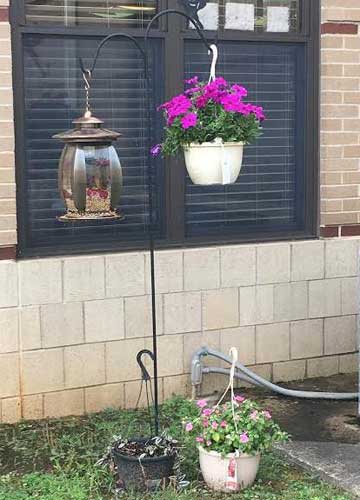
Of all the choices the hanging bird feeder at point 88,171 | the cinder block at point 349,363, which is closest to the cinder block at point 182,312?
the cinder block at point 349,363

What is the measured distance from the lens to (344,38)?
6195mm

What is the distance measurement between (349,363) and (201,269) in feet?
4.78

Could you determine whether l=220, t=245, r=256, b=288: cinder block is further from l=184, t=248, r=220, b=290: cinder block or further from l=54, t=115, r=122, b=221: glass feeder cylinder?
l=54, t=115, r=122, b=221: glass feeder cylinder

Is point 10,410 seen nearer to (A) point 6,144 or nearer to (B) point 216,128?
(A) point 6,144

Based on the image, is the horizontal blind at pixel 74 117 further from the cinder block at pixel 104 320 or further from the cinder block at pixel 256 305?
the cinder block at pixel 256 305

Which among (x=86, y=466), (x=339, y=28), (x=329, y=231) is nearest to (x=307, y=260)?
(x=329, y=231)

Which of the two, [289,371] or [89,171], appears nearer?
[89,171]

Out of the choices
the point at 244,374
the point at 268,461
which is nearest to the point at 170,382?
the point at 244,374

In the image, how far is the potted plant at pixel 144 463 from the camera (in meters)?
4.27

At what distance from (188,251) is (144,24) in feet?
4.99

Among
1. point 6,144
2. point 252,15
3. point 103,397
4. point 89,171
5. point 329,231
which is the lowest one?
point 103,397

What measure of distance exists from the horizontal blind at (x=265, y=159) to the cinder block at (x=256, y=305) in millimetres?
427

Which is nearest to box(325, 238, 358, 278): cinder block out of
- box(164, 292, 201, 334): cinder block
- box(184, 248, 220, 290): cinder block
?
box(184, 248, 220, 290): cinder block

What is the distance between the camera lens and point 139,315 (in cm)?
580
